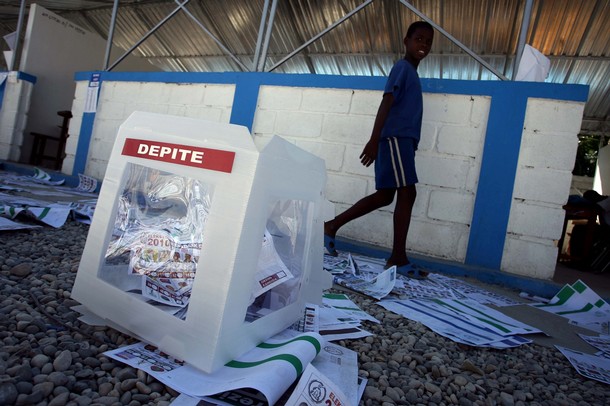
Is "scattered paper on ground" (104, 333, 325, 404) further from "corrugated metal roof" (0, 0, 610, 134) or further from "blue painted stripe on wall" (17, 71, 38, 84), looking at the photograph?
"blue painted stripe on wall" (17, 71, 38, 84)

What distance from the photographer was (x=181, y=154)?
0.81m

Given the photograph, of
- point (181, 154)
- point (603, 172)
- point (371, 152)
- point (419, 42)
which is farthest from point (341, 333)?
point (603, 172)

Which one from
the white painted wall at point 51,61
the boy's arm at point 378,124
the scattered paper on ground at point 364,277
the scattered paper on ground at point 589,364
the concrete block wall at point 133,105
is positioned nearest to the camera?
the scattered paper on ground at point 589,364

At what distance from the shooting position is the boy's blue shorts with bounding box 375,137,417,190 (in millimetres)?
2170

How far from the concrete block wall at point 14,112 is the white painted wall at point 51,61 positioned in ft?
0.32

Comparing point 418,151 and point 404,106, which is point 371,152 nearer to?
point 404,106

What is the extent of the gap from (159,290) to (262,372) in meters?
0.31

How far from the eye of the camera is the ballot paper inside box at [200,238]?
28.5 inches

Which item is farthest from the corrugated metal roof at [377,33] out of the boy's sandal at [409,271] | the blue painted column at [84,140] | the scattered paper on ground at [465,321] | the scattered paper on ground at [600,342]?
the scattered paper on ground at [600,342]

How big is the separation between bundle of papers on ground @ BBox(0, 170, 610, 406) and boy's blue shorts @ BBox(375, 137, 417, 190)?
1.73 feet

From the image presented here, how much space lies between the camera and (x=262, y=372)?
716 millimetres

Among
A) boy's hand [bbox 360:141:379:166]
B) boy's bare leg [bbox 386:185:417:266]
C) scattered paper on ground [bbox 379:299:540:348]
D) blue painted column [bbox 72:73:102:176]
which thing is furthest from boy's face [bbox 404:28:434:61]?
blue painted column [bbox 72:73:102:176]

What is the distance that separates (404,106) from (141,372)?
1961mm

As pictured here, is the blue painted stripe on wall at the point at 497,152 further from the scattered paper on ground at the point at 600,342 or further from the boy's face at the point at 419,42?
the scattered paper on ground at the point at 600,342
